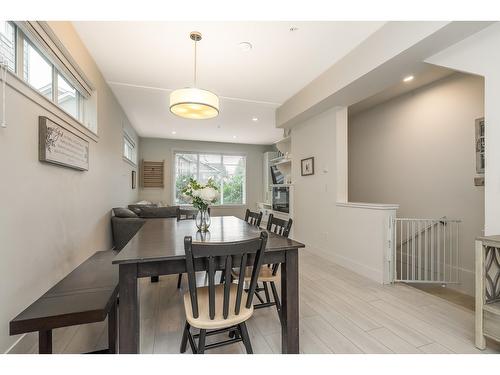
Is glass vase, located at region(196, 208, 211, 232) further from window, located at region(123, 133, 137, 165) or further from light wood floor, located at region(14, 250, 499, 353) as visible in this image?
window, located at region(123, 133, 137, 165)

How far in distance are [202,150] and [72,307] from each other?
21.9ft

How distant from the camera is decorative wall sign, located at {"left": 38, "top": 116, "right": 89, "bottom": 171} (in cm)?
173

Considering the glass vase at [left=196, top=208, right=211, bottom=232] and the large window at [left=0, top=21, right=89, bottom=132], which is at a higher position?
the large window at [left=0, top=21, right=89, bottom=132]

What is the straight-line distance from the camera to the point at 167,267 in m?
1.31

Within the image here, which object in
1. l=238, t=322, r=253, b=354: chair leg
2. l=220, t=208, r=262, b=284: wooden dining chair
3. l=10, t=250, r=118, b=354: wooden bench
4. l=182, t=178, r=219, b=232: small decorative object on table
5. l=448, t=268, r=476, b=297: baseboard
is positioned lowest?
l=448, t=268, r=476, b=297: baseboard

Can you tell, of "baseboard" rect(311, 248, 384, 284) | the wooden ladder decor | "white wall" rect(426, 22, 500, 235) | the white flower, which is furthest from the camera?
the wooden ladder decor

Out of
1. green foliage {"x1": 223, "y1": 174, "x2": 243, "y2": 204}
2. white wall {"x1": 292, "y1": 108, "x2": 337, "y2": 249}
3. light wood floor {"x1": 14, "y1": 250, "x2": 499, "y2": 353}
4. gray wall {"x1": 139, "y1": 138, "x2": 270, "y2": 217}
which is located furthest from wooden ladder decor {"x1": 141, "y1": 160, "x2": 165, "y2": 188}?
light wood floor {"x1": 14, "y1": 250, "x2": 499, "y2": 353}

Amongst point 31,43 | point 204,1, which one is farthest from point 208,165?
point 204,1

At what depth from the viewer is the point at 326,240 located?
3879mm

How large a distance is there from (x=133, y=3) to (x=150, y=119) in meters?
4.15

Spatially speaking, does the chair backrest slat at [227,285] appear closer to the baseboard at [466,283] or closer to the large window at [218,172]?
the baseboard at [466,283]

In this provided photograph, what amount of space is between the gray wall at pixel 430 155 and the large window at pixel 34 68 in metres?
4.71

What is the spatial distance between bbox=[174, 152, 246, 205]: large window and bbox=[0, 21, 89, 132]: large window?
4.77m
